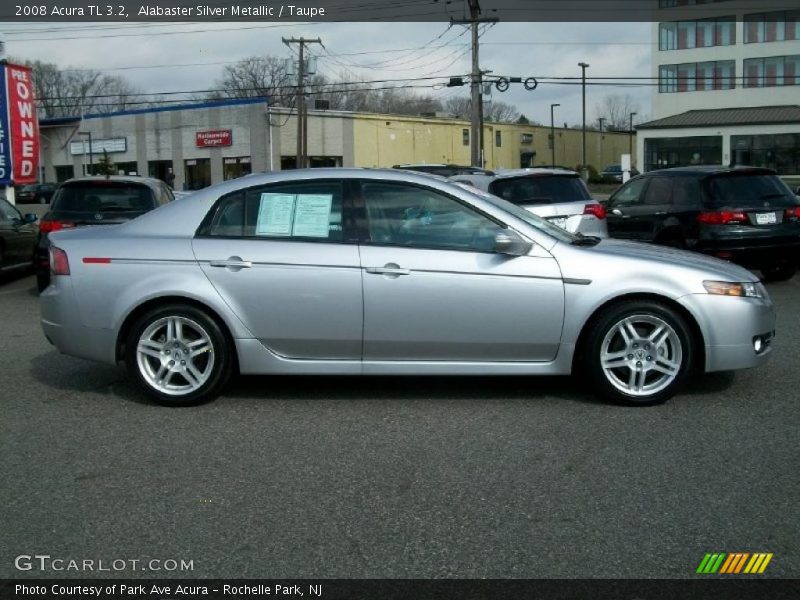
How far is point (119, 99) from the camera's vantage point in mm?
77812

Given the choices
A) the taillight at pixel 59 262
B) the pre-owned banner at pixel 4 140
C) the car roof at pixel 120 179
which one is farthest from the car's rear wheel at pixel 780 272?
the pre-owned banner at pixel 4 140

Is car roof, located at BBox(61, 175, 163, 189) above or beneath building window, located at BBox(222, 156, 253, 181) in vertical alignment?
beneath

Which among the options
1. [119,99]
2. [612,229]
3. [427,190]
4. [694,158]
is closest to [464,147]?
[694,158]

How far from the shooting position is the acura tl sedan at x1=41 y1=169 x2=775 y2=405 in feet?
19.5

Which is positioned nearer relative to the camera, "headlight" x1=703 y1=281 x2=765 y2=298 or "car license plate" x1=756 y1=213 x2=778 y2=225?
"headlight" x1=703 y1=281 x2=765 y2=298

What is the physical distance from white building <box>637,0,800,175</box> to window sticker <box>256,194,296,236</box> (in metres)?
52.7

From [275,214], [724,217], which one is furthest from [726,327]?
[724,217]

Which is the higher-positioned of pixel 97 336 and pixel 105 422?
pixel 97 336

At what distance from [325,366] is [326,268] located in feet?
2.22

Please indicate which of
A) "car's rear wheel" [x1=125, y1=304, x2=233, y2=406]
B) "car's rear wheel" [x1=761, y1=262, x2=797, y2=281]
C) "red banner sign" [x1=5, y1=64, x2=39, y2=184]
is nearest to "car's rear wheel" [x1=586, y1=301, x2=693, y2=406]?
"car's rear wheel" [x1=125, y1=304, x2=233, y2=406]

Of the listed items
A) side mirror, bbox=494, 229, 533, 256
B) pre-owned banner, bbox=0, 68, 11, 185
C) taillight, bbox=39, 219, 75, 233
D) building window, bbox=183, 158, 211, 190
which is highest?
building window, bbox=183, 158, 211, 190

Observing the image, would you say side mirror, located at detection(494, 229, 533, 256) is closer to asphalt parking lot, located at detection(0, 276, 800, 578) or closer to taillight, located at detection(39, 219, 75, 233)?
asphalt parking lot, located at detection(0, 276, 800, 578)

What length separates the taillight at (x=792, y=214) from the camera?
1172 centimetres
